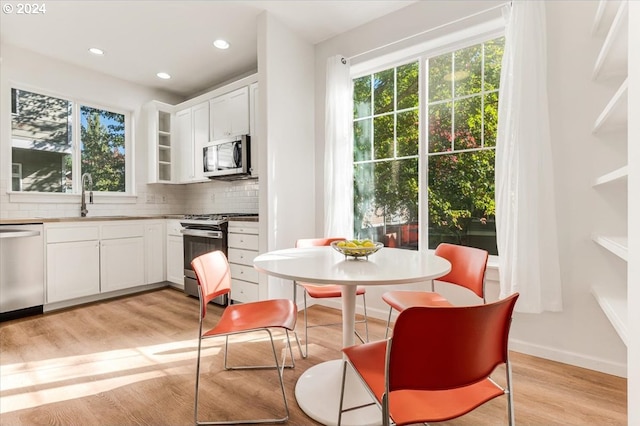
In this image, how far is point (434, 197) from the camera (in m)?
2.87

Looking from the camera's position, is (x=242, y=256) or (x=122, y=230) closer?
(x=242, y=256)

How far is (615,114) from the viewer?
1682mm

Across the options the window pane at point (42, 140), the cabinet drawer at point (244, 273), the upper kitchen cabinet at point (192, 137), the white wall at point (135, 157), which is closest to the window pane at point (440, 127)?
the cabinet drawer at point (244, 273)

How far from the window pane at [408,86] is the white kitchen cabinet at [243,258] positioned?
1893 mm

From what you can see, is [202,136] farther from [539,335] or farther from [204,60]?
[539,335]

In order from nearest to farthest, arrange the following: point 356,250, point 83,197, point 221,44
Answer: point 356,250, point 221,44, point 83,197

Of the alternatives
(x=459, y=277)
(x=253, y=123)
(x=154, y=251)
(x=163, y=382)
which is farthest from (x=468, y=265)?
(x=154, y=251)

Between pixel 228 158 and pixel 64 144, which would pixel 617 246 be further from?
pixel 64 144

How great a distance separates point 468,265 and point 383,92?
2060mm

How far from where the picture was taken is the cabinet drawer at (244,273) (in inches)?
123

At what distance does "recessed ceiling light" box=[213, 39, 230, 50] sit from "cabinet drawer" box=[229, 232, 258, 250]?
6.91 feet

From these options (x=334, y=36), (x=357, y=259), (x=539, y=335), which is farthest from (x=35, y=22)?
(x=539, y=335)

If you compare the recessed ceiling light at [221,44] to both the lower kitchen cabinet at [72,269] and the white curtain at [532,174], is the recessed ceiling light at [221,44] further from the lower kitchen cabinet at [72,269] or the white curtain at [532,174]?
the white curtain at [532,174]

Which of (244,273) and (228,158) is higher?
(228,158)
